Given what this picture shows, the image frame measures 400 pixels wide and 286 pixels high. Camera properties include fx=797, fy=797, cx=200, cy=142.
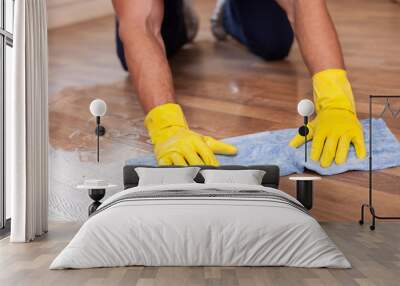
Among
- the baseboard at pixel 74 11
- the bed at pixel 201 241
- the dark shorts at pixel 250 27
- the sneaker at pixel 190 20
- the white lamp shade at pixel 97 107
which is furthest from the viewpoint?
the baseboard at pixel 74 11

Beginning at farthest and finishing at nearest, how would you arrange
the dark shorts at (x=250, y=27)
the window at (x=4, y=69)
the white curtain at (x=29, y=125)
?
the dark shorts at (x=250, y=27) < the window at (x=4, y=69) < the white curtain at (x=29, y=125)

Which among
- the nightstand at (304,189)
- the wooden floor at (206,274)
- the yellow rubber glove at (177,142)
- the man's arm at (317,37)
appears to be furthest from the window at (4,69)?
the man's arm at (317,37)

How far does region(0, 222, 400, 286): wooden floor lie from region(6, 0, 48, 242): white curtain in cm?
37

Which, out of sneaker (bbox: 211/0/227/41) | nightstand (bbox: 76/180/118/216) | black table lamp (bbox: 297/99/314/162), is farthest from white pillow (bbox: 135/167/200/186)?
sneaker (bbox: 211/0/227/41)

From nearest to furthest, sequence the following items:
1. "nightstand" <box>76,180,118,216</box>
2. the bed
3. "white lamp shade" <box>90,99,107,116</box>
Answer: the bed < "nightstand" <box>76,180,118,216</box> < "white lamp shade" <box>90,99,107,116</box>

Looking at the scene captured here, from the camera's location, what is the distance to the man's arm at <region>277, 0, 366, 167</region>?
4113 millimetres

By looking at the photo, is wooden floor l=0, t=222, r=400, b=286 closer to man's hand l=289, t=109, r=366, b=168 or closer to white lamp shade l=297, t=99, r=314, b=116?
man's hand l=289, t=109, r=366, b=168

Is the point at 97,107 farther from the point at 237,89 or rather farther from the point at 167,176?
the point at 237,89

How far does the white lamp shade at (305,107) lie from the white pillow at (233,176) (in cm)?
41

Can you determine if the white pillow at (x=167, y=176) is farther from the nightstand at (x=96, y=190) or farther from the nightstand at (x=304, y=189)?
the nightstand at (x=304, y=189)

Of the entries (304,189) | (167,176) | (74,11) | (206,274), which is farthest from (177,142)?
(74,11)

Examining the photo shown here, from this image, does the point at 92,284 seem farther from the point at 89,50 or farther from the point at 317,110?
the point at 89,50

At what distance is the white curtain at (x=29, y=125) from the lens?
12.2 ft

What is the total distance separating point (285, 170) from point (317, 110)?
0.40 metres
